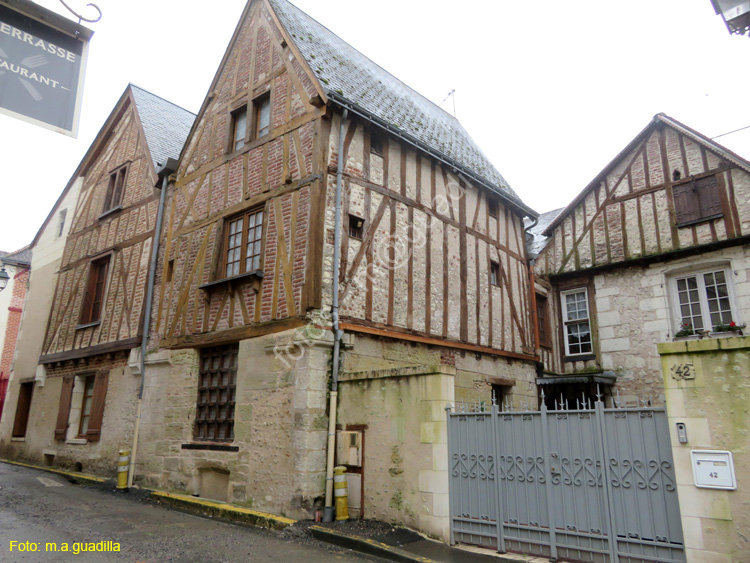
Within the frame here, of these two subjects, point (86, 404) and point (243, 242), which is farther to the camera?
point (86, 404)

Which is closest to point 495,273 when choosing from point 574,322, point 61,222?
point 574,322

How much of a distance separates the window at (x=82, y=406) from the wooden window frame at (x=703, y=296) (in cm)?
1079

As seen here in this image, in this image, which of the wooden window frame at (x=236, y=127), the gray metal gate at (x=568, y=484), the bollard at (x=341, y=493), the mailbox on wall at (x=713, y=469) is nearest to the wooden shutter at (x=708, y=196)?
the gray metal gate at (x=568, y=484)

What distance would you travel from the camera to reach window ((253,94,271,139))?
28.7 feet

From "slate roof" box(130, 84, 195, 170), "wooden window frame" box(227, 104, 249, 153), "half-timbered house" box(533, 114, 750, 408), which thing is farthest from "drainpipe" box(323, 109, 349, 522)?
"half-timbered house" box(533, 114, 750, 408)

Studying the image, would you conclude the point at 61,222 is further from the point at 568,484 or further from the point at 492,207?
the point at 568,484

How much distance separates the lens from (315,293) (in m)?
6.94

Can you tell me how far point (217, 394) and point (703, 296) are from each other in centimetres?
844

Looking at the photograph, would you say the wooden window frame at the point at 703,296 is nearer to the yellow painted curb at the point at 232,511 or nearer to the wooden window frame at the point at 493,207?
the wooden window frame at the point at 493,207

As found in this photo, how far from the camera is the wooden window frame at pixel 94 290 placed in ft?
37.6

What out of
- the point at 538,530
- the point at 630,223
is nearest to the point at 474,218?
the point at 630,223

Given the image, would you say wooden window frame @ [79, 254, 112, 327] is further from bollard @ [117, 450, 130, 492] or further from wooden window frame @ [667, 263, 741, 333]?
wooden window frame @ [667, 263, 741, 333]

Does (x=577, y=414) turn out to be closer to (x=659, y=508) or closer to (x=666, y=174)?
(x=659, y=508)

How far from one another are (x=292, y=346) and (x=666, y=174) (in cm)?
794
